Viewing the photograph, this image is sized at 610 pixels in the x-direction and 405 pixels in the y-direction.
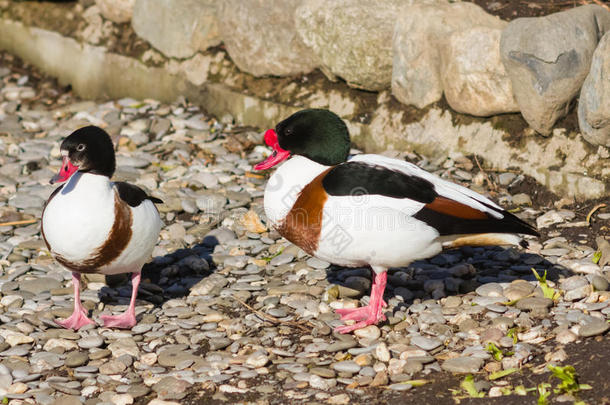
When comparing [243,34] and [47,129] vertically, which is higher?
[243,34]

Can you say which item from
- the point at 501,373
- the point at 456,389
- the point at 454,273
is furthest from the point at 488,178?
the point at 456,389

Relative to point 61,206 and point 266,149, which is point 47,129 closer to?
point 266,149

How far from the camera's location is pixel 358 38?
736 cm

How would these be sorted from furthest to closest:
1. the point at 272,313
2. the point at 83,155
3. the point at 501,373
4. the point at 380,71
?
the point at 380,71 → the point at 272,313 → the point at 83,155 → the point at 501,373

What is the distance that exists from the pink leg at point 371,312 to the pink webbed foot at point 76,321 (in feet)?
4.84

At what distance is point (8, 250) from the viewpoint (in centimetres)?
596

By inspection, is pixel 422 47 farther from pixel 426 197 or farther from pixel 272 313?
pixel 272 313

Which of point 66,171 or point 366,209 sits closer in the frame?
point 366,209

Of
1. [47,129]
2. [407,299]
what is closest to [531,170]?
[407,299]

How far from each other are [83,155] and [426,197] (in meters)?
1.92

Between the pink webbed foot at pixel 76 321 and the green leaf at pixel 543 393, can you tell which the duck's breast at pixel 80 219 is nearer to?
the pink webbed foot at pixel 76 321

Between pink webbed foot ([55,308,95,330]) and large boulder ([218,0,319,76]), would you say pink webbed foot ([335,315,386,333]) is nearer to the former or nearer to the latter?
pink webbed foot ([55,308,95,330])

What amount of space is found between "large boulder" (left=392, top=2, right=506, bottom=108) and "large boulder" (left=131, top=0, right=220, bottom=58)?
238 centimetres

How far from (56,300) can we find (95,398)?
126cm
